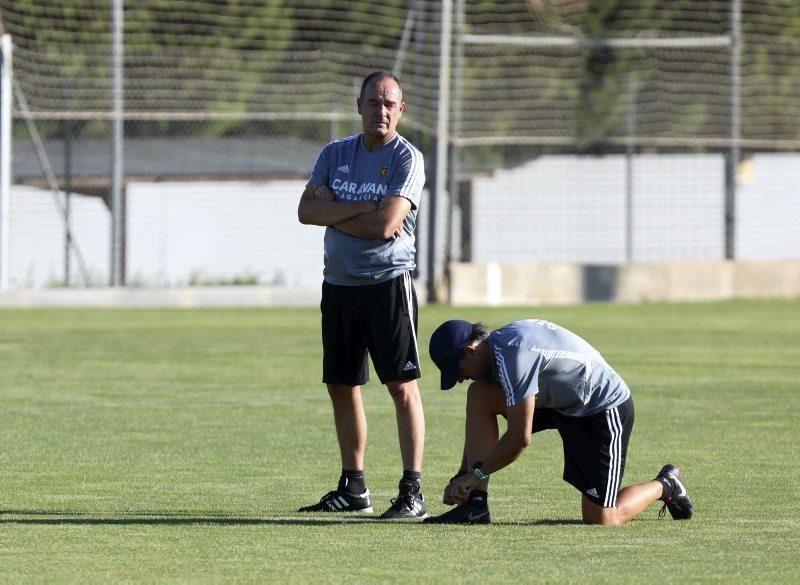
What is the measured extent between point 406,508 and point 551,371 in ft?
3.11

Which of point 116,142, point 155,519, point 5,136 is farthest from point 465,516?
point 116,142

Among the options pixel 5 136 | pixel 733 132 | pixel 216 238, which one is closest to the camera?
pixel 5 136

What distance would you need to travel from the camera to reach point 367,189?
310 inches

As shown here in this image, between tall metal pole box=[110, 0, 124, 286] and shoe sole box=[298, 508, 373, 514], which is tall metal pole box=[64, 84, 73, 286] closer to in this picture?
tall metal pole box=[110, 0, 124, 286]

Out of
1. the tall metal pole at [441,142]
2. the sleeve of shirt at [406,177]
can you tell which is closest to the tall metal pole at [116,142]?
the tall metal pole at [441,142]

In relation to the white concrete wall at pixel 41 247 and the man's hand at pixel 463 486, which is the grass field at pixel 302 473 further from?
the white concrete wall at pixel 41 247

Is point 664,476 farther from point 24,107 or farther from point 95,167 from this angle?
point 95,167

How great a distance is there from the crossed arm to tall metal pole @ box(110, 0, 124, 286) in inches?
571

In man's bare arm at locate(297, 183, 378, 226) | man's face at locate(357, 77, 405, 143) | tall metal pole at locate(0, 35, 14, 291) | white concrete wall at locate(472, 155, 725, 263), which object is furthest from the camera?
white concrete wall at locate(472, 155, 725, 263)

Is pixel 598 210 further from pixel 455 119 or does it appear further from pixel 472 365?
pixel 472 365

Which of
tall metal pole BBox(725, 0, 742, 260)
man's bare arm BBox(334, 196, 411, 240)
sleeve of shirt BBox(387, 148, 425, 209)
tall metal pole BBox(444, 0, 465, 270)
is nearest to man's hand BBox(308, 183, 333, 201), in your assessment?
man's bare arm BBox(334, 196, 411, 240)

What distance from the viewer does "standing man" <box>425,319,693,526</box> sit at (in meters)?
7.04

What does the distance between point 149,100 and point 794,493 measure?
1683 centimetres

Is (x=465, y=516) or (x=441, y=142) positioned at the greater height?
(x=441, y=142)
